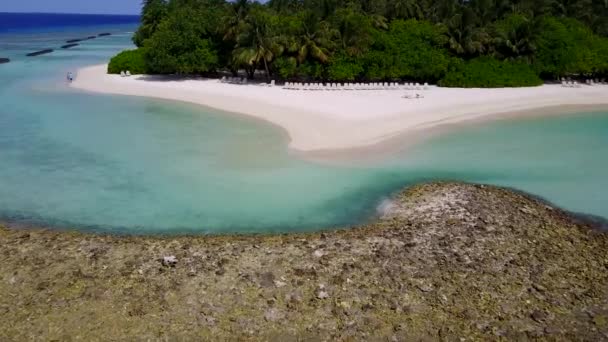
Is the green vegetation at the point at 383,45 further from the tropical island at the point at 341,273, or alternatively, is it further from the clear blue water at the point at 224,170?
the tropical island at the point at 341,273

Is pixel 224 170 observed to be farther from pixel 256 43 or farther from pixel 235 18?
pixel 235 18

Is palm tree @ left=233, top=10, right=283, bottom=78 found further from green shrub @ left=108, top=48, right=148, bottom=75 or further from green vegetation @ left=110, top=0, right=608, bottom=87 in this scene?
green shrub @ left=108, top=48, right=148, bottom=75

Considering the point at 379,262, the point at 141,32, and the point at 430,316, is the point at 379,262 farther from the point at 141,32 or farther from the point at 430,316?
the point at 141,32

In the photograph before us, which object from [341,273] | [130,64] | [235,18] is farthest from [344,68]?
[341,273]

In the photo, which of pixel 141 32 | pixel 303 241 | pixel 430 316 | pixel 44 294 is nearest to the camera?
pixel 430 316

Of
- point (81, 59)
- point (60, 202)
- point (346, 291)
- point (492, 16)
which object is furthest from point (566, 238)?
point (81, 59)

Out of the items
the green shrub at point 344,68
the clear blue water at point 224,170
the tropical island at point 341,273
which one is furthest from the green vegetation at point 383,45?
the tropical island at point 341,273
